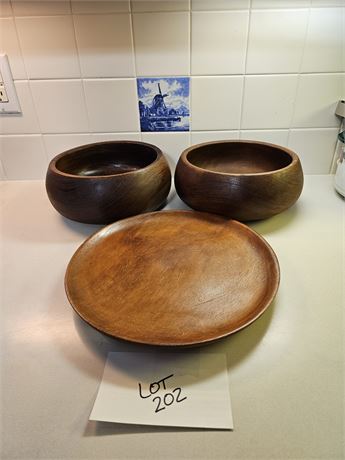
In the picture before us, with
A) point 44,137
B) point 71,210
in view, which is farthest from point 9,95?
→ point 71,210

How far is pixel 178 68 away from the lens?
0.69 meters

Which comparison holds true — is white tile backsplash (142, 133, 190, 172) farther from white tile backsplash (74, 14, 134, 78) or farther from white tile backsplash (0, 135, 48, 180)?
white tile backsplash (0, 135, 48, 180)

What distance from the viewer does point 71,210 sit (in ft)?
1.86

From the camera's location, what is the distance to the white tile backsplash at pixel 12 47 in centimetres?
64

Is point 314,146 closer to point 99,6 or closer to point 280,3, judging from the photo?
point 280,3

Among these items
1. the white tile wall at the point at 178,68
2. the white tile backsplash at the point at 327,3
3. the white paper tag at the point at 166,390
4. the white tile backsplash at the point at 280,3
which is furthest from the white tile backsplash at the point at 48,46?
the white paper tag at the point at 166,390

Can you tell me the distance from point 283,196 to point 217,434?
43cm

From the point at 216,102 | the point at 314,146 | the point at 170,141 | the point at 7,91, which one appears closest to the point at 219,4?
the point at 216,102

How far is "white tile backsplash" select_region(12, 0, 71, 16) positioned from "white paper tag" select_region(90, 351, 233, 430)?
73 cm

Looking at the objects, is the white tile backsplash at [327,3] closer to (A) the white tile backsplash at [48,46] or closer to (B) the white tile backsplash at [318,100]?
(B) the white tile backsplash at [318,100]

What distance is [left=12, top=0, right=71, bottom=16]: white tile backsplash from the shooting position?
62cm

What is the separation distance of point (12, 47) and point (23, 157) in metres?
0.28

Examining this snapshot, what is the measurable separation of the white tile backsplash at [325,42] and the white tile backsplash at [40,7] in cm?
56

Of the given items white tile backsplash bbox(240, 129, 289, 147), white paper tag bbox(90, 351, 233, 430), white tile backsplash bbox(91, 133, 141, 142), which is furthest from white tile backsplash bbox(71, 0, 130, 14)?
white paper tag bbox(90, 351, 233, 430)
